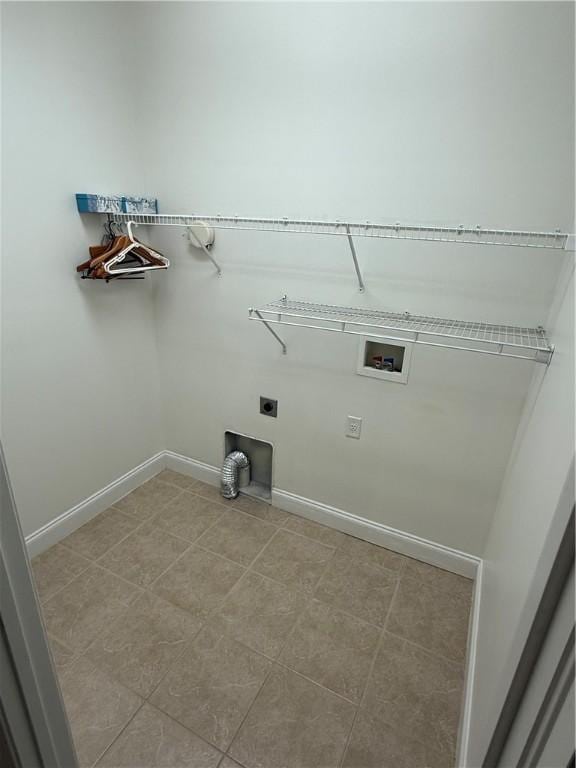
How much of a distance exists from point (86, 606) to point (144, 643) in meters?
0.35

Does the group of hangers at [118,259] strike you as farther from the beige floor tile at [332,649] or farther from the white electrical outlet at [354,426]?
the beige floor tile at [332,649]

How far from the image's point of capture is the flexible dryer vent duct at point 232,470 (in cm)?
242

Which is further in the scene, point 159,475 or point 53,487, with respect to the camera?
point 159,475

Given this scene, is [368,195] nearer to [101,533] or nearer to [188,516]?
[188,516]

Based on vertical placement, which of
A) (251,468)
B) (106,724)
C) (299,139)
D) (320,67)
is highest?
(320,67)

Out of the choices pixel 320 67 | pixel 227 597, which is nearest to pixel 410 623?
pixel 227 597

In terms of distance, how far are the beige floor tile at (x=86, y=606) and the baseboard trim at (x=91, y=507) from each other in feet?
0.99

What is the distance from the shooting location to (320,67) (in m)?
1.59

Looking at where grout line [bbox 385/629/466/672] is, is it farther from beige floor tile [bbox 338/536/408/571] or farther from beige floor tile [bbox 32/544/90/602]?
beige floor tile [bbox 32/544/90/602]

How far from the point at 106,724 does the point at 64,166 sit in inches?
86.4

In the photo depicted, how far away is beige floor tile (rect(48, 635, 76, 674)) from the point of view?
4.97ft

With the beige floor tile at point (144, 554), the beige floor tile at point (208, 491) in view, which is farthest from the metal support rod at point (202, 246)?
the beige floor tile at point (144, 554)

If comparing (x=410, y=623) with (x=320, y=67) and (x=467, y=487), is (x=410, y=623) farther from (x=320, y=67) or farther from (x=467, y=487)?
(x=320, y=67)

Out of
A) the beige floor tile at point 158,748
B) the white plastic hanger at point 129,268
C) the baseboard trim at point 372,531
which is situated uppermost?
the white plastic hanger at point 129,268
